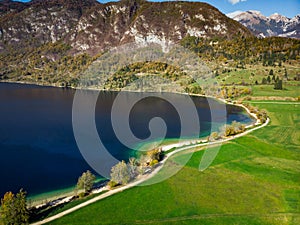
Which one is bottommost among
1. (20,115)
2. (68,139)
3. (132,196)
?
(132,196)

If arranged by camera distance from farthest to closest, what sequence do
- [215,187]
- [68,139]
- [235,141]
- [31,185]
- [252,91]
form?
[252,91] → [68,139] → [235,141] → [31,185] → [215,187]

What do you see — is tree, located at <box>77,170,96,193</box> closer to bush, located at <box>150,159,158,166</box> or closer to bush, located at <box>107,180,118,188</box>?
bush, located at <box>107,180,118,188</box>

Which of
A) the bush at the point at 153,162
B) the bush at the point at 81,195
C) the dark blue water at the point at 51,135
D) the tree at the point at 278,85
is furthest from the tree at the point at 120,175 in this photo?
the tree at the point at 278,85

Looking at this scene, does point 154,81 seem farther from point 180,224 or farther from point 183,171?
point 180,224

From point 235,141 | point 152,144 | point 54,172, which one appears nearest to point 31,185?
point 54,172

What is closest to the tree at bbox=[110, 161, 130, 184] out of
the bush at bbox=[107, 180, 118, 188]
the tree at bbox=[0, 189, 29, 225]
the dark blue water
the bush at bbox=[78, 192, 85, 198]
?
the bush at bbox=[107, 180, 118, 188]

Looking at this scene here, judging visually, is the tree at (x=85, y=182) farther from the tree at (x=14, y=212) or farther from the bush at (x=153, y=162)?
the bush at (x=153, y=162)

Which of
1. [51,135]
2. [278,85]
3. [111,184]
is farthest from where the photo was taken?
[278,85]

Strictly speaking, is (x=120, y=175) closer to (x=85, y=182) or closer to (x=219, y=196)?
(x=85, y=182)

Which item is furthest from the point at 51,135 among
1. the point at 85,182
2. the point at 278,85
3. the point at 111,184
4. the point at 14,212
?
the point at 278,85
